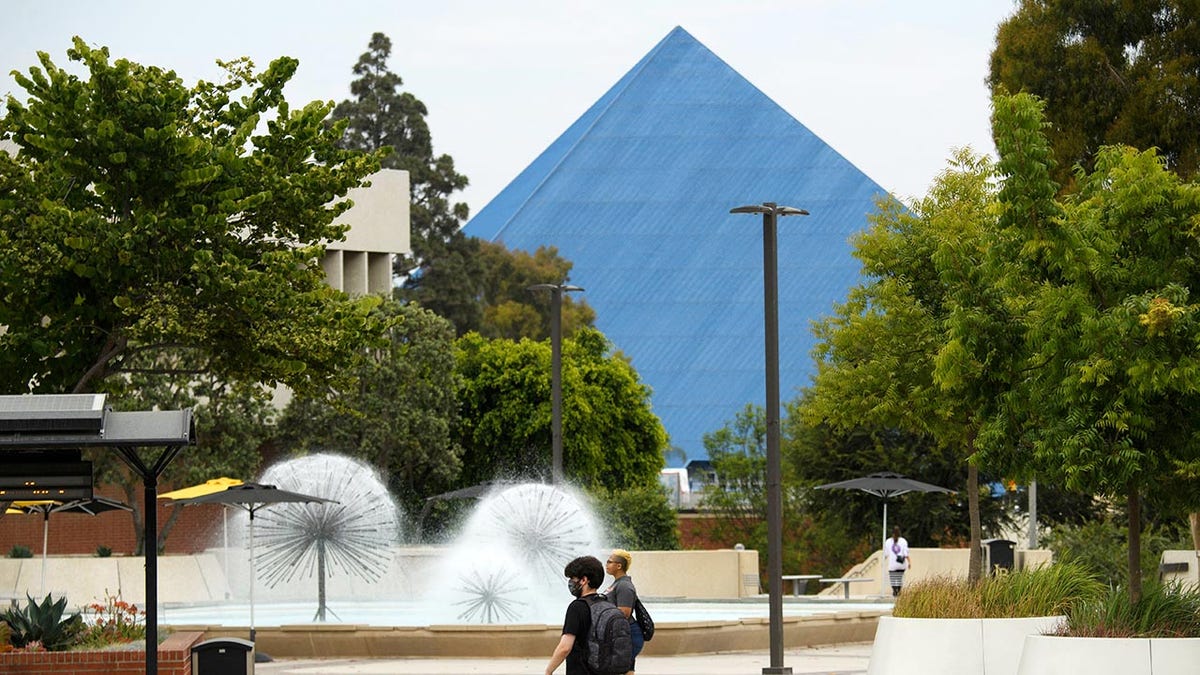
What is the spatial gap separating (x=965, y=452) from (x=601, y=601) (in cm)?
1974

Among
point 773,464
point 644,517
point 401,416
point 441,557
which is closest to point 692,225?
point 401,416

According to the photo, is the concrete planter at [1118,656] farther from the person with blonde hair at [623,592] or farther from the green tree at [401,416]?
the green tree at [401,416]

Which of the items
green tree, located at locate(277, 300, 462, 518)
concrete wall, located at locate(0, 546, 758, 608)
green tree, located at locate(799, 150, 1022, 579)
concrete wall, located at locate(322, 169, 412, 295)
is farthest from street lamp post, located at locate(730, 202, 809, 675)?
concrete wall, located at locate(322, 169, 412, 295)

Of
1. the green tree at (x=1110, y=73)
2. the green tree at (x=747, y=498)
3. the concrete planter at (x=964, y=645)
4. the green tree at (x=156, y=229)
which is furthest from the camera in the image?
the green tree at (x=747, y=498)

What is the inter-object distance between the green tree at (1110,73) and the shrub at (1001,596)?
15118 millimetres

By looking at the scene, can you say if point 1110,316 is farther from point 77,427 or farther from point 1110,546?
point 1110,546

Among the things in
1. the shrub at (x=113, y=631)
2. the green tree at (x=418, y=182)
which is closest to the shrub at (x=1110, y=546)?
the shrub at (x=113, y=631)

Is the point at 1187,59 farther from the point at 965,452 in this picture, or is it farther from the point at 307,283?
the point at 307,283

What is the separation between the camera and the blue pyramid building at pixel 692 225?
409 feet

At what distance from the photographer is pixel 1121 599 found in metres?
15.7

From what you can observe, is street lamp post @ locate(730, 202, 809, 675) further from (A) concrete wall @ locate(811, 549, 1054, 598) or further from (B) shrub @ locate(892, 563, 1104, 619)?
(A) concrete wall @ locate(811, 549, 1054, 598)

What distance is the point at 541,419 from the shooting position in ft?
174

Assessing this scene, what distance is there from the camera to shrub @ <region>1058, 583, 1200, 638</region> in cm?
1526

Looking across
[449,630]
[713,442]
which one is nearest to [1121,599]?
[449,630]
